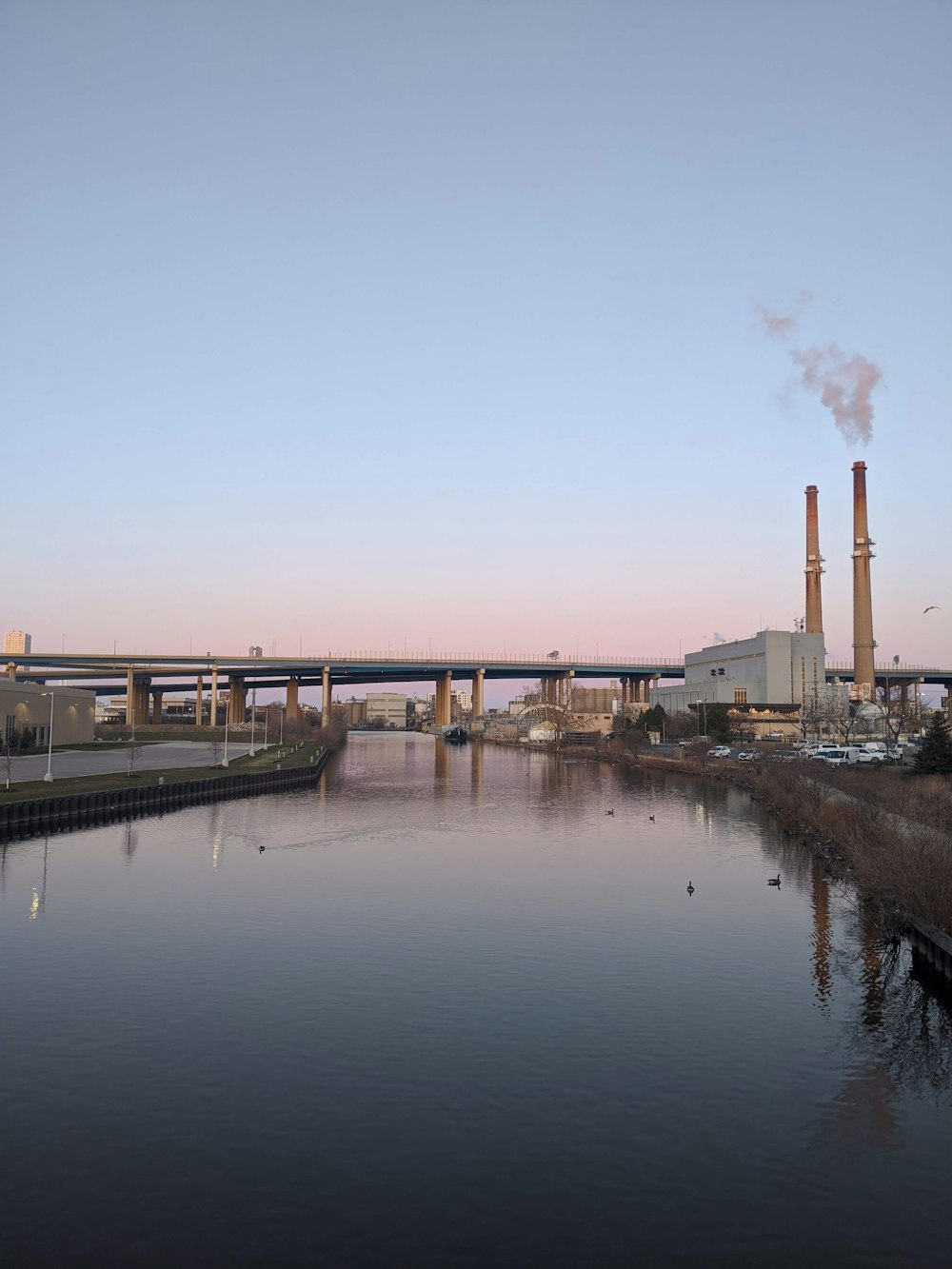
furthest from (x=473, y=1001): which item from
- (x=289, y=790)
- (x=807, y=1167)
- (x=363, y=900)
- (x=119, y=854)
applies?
(x=289, y=790)

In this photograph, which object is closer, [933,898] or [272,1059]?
[272,1059]

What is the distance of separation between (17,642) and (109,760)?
120 meters

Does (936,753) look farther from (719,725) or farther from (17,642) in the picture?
(17,642)

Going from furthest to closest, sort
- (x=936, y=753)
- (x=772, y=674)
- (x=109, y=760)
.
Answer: (x=772, y=674)
(x=109, y=760)
(x=936, y=753)

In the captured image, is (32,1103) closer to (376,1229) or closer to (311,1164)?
(311,1164)

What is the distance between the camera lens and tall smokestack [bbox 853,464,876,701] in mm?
129875

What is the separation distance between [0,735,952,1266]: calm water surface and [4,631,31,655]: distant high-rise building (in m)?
171

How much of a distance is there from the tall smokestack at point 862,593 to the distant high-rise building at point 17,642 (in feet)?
491

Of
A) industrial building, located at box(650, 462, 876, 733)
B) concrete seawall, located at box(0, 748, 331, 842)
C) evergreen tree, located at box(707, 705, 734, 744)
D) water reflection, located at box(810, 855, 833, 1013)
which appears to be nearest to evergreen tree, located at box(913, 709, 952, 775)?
water reflection, located at box(810, 855, 833, 1013)

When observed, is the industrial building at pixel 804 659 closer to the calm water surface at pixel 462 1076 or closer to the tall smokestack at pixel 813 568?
the tall smokestack at pixel 813 568

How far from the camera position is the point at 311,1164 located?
15.8m

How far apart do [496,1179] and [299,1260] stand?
3.43 m

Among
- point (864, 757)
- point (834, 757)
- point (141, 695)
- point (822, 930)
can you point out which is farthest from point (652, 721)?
point (822, 930)

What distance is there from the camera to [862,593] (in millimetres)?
132625
